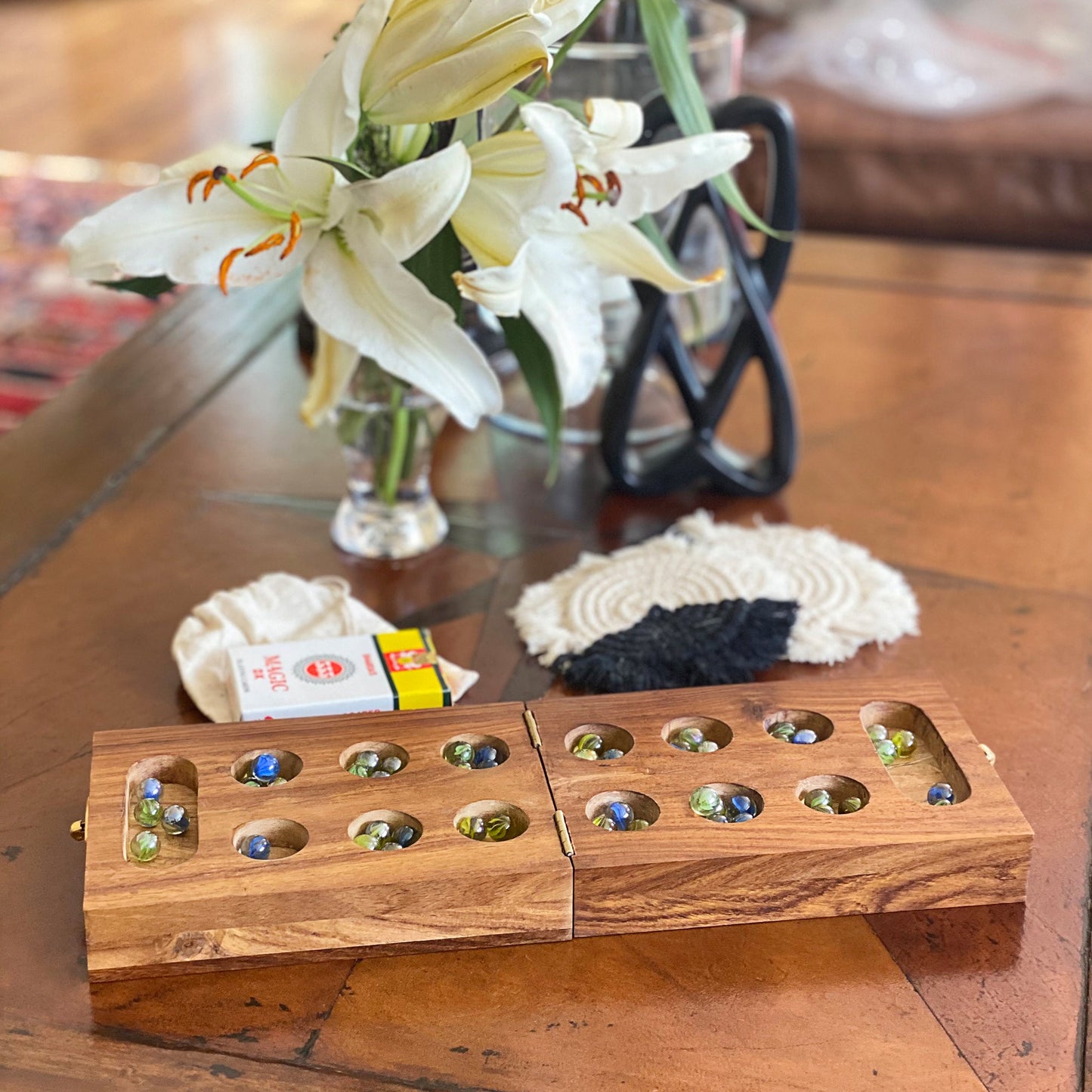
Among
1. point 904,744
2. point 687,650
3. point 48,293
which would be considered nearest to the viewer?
point 904,744

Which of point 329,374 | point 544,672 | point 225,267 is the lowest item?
point 544,672

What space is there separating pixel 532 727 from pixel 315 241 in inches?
11.2

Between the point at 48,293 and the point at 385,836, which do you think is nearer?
the point at 385,836

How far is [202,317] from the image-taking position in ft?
3.99

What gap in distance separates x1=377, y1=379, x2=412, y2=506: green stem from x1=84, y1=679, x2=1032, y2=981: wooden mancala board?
0.81ft

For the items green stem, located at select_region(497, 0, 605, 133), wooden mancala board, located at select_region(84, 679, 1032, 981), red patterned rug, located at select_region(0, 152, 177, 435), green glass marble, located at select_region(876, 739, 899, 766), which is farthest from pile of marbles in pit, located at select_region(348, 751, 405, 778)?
red patterned rug, located at select_region(0, 152, 177, 435)

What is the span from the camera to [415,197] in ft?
2.21

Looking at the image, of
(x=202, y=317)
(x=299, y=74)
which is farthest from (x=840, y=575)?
(x=299, y=74)

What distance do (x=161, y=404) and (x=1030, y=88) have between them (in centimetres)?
154

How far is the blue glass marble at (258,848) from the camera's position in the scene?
596 millimetres

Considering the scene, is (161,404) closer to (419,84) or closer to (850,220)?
(419,84)

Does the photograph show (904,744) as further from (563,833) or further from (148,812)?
(148,812)

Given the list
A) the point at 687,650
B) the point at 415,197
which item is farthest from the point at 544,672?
the point at 415,197

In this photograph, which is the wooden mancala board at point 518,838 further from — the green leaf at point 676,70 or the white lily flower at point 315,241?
the green leaf at point 676,70
